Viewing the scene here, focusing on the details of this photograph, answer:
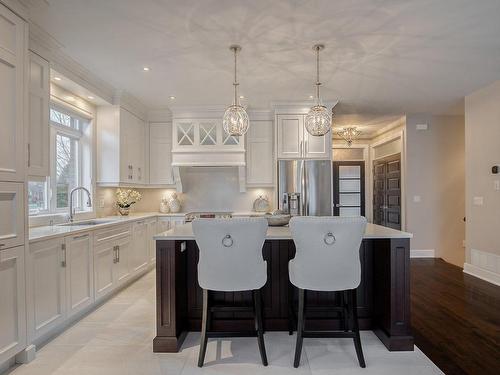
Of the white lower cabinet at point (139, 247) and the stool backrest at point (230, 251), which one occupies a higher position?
the stool backrest at point (230, 251)

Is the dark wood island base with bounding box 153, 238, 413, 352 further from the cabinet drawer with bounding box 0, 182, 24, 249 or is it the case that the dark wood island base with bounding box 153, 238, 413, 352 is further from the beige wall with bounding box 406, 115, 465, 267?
the beige wall with bounding box 406, 115, 465, 267

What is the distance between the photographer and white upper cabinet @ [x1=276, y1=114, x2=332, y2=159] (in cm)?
477

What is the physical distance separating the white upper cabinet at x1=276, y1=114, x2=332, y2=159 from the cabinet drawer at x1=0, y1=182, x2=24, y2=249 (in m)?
3.46

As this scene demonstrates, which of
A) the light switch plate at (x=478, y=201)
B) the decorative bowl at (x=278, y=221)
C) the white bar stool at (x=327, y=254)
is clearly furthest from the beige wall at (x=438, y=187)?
the white bar stool at (x=327, y=254)

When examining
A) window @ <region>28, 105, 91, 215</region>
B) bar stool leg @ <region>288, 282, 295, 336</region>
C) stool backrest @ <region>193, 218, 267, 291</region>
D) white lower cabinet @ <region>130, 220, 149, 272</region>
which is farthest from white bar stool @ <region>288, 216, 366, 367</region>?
window @ <region>28, 105, 91, 215</region>

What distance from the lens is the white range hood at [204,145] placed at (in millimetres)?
4945

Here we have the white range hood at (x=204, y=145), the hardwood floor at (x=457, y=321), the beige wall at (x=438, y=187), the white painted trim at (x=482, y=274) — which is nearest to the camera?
the hardwood floor at (x=457, y=321)

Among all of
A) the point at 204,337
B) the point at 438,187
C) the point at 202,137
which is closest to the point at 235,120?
the point at 204,337

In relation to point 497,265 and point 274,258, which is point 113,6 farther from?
point 497,265

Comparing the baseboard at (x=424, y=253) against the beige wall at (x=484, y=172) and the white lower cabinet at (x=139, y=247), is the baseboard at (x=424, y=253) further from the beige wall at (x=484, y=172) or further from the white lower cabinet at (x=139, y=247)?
the white lower cabinet at (x=139, y=247)

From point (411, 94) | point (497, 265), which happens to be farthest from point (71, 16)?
point (497, 265)

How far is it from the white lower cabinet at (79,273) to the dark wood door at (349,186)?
5.96 metres

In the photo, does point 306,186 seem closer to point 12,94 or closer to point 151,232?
point 151,232

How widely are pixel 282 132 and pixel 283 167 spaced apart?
1.83ft
